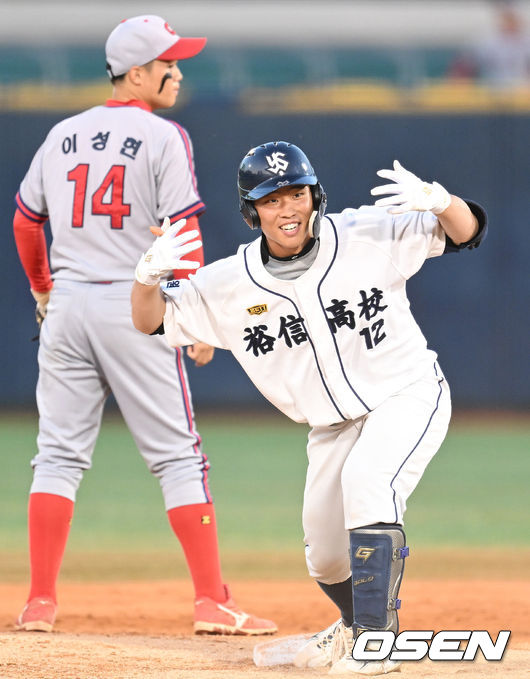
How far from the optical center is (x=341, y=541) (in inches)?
150

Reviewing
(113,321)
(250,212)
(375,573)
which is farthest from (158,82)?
(375,573)

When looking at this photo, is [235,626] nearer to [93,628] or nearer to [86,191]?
[93,628]

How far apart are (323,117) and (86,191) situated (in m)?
7.56

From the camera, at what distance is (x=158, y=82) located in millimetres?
4820

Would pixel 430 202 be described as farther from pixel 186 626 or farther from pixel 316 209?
pixel 186 626

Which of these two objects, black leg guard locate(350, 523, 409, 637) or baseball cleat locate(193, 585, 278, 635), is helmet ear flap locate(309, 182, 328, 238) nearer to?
black leg guard locate(350, 523, 409, 637)

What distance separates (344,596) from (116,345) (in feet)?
4.43

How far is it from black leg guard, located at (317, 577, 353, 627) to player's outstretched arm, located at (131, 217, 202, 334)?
41.2 inches

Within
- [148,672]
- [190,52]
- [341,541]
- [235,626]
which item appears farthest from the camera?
[190,52]

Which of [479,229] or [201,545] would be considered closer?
[479,229]

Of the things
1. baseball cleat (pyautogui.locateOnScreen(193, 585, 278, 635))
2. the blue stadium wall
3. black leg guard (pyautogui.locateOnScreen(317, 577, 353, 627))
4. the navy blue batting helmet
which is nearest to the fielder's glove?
baseball cleat (pyautogui.locateOnScreen(193, 585, 278, 635))

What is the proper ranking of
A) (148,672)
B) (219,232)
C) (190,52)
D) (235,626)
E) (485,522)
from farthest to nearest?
(219,232) < (485,522) < (190,52) < (235,626) < (148,672)

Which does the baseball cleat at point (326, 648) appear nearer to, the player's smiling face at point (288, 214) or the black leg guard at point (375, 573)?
the black leg guard at point (375, 573)

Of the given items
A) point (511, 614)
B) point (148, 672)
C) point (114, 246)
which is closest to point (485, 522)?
point (511, 614)
